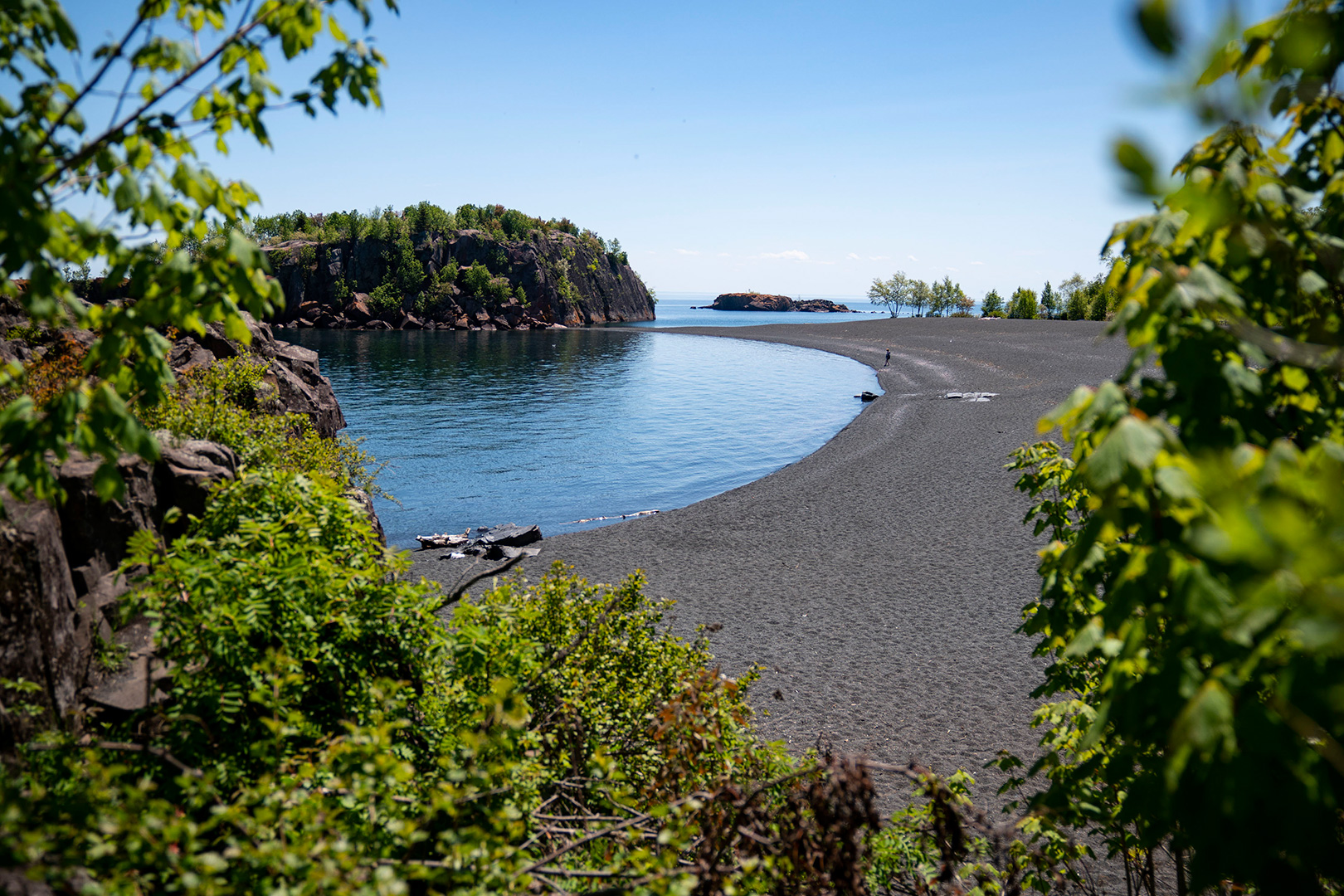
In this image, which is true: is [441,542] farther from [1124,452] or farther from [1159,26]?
[1159,26]

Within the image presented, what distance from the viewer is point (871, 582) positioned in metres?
15.6

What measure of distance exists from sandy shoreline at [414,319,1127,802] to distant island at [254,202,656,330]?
94466 mm

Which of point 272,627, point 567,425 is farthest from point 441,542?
point 567,425

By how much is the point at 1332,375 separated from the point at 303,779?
189 inches

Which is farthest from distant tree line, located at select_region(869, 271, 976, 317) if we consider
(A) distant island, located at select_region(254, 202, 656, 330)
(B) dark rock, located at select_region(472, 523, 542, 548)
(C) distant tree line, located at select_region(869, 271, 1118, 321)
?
(B) dark rock, located at select_region(472, 523, 542, 548)

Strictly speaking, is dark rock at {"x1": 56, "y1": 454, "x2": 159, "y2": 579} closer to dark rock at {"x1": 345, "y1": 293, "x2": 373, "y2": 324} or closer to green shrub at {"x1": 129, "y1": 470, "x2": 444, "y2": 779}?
green shrub at {"x1": 129, "y1": 470, "x2": 444, "y2": 779}

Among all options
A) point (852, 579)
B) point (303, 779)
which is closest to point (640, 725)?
point (303, 779)

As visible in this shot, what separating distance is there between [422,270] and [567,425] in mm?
85548

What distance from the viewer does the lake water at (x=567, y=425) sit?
83.3 ft

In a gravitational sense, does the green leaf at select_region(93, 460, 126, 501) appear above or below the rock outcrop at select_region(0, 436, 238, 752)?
above

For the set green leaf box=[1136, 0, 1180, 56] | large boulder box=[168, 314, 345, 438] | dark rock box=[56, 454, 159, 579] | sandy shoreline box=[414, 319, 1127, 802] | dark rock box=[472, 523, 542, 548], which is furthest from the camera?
dark rock box=[472, 523, 542, 548]

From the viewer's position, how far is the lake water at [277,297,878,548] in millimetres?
25391

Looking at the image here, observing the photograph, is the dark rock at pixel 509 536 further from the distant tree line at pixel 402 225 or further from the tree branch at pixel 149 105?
the distant tree line at pixel 402 225

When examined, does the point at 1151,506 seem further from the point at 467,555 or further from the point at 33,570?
the point at 467,555
